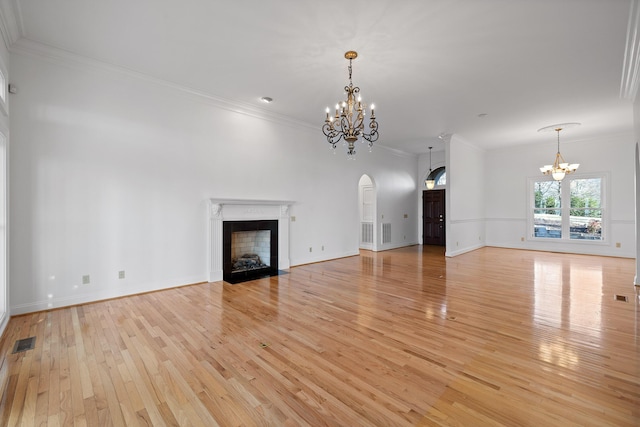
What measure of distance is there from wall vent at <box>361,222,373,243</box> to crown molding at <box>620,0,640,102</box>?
19.4ft

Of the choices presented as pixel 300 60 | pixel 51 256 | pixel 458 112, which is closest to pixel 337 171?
pixel 458 112

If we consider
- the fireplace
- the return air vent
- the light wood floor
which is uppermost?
the fireplace

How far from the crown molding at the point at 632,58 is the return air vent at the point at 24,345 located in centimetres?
647

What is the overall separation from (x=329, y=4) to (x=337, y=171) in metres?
4.55

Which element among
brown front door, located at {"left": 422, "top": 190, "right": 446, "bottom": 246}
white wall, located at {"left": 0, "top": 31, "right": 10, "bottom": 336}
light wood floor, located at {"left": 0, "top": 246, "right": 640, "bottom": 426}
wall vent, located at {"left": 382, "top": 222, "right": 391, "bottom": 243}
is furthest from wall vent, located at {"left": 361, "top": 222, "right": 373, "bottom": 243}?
white wall, located at {"left": 0, "top": 31, "right": 10, "bottom": 336}

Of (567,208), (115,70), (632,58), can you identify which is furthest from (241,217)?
(567,208)

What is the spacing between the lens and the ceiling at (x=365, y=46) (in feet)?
9.37

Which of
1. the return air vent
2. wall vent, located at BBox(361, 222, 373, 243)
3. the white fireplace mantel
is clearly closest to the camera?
the return air vent

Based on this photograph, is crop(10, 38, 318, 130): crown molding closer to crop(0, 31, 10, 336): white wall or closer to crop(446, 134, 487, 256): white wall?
crop(0, 31, 10, 336): white wall

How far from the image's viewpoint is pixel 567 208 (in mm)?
8352

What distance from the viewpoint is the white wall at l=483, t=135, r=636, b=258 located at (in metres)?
7.45

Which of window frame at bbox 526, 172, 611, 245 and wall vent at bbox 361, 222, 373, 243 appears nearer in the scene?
window frame at bbox 526, 172, 611, 245

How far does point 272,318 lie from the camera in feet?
10.8

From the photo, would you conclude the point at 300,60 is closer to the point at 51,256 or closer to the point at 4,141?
the point at 4,141
